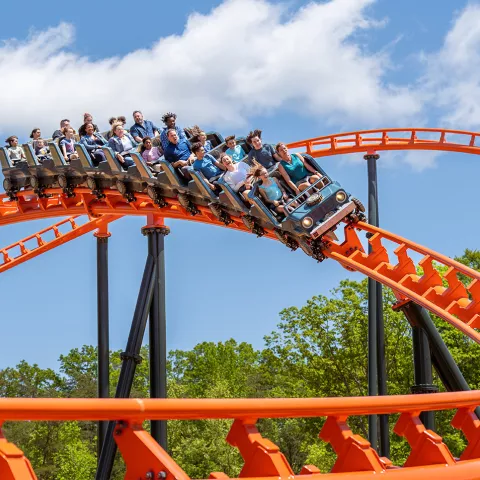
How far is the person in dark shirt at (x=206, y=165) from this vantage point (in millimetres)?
7262

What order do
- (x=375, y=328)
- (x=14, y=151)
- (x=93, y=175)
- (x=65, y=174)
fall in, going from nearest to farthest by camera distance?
1. (x=93, y=175)
2. (x=65, y=174)
3. (x=14, y=151)
4. (x=375, y=328)

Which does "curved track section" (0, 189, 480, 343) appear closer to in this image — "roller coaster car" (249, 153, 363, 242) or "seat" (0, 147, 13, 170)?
"roller coaster car" (249, 153, 363, 242)

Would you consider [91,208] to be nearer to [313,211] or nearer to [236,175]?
[236,175]

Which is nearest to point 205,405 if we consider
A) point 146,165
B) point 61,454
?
point 146,165

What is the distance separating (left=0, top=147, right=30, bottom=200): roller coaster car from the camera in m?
8.91

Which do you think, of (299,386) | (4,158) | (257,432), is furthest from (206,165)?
(299,386)

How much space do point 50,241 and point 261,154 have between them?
3.84 meters

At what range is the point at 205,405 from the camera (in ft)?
7.63

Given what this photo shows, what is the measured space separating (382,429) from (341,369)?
946 cm

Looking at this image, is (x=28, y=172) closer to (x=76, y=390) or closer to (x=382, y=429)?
(x=382, y=429)

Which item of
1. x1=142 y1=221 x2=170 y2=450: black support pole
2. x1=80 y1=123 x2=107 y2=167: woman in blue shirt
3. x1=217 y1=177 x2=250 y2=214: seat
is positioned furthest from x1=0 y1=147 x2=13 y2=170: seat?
x1=217 y1=177 x2=250 y2=214: seat

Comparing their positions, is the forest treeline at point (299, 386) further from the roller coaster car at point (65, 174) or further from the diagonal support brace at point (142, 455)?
the diagonal support brace at point (142, 455)

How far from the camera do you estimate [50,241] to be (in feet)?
33.6

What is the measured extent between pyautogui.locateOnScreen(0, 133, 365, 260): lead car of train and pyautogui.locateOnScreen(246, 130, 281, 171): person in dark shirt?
35 centimetres
